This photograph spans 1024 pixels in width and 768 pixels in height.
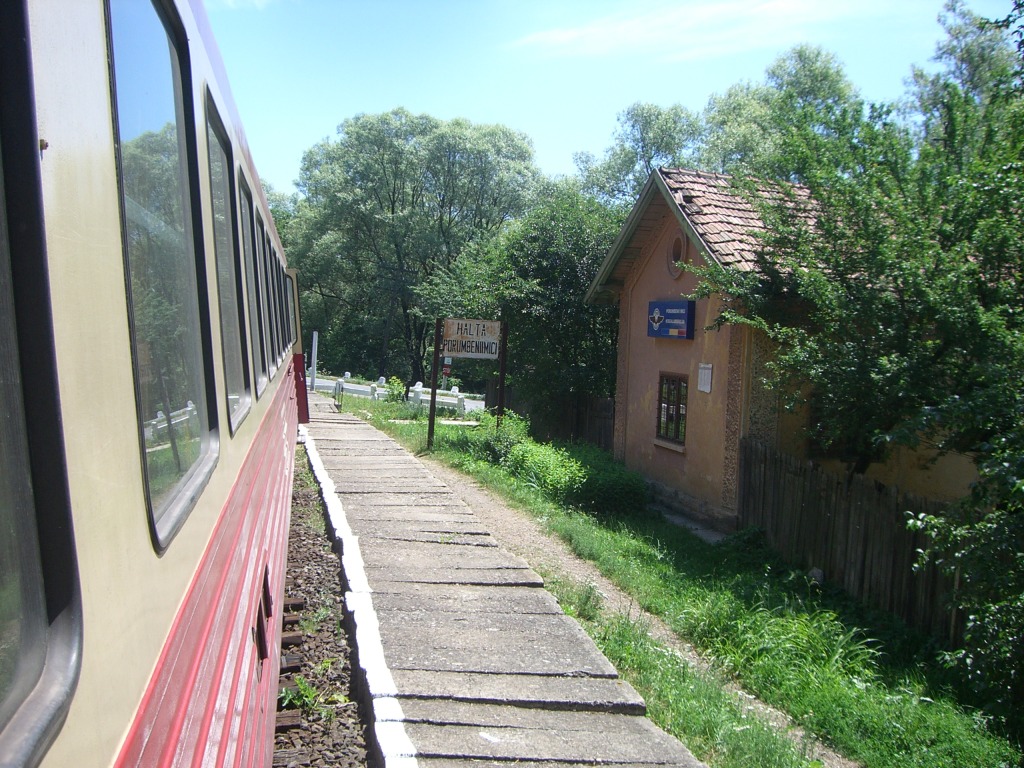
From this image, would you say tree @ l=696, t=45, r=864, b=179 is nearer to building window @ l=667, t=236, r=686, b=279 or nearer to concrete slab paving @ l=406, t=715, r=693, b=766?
building window @ l=667, t=236, r=686, b=279

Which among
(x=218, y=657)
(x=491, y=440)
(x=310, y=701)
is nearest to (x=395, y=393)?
(x=491, y=440)

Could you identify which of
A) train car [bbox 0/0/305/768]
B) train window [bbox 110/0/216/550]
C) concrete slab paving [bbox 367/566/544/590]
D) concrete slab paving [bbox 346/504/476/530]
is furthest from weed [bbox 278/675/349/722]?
concrete slab paving [bbox 346/504/476/530]

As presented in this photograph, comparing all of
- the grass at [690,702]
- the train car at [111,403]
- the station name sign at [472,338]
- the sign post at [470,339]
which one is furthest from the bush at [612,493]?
the train car at [111,403]

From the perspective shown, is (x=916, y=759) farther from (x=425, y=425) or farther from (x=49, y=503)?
(x=425, y=425)

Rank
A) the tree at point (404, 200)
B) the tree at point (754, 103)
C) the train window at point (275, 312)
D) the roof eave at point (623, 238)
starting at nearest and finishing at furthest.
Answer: the train window at point (275, 312), the roof eave at point (623, 238), the tree at point (754, 103), the tree at point (404, 200)

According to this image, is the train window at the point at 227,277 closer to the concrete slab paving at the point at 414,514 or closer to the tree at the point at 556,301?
the concrete slab paving at the point at 414,514

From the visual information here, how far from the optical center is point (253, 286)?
12.4 ft

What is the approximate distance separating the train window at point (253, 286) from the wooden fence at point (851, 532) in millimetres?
4565

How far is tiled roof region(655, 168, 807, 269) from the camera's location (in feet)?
34.1

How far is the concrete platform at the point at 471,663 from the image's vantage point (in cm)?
410

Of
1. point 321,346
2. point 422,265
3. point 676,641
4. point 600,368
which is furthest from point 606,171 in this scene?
point 676,641

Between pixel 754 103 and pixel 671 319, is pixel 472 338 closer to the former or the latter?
pixel 671 319

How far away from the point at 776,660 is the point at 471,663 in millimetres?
2255

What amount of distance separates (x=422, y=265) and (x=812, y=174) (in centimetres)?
2971
